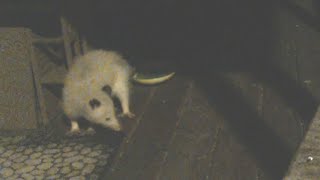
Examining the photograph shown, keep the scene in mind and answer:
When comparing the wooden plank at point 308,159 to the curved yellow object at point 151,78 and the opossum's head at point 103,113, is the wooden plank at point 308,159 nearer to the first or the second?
the opossum's head at point 103,113

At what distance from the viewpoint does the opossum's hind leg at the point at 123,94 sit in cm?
681

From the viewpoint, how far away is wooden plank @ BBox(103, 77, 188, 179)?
5160 millimetres

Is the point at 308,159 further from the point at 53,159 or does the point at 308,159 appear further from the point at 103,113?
the point at 53,159

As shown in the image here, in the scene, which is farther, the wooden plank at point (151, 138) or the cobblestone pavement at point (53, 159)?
the cobblestone pavement at point (53, 159)

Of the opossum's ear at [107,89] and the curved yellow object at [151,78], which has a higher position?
the opossum's ear at [107,89]

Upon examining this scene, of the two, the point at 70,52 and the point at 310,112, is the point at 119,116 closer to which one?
the point at 70,52

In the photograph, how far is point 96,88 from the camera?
6645mm

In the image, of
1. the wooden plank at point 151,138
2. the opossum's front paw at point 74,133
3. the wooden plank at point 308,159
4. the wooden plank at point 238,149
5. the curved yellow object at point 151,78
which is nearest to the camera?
the wooden plank at point 308,159

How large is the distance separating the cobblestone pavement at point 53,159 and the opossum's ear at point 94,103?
0.59 m

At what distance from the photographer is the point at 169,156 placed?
5293 mm

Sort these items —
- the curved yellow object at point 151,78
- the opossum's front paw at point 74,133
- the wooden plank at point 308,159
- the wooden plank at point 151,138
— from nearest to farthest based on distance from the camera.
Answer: the wooden plank at point 308,159, the wooden plank at point 151,138, the opossum's front paw at point 74,133, the curved yellow object at point 151,78

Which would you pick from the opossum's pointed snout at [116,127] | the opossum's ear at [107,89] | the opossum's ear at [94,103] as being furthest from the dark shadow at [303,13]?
the opossum's ear at [94,103]

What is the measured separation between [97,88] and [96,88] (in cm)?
2

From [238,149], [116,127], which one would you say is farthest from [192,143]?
[116,127]
